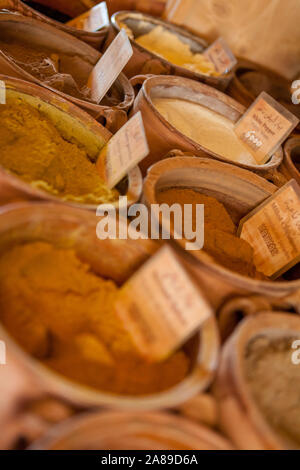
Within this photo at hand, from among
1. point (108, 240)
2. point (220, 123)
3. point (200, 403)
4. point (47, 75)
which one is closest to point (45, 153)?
point (108, 240)

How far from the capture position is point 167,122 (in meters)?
1.55

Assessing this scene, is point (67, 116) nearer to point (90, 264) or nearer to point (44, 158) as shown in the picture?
point (44, 158)

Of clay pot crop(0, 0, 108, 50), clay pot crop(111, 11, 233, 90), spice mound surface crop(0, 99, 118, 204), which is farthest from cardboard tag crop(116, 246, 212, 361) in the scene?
clay pot crop(0, 0, 108, 50)

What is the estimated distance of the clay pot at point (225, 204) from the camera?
107 cm

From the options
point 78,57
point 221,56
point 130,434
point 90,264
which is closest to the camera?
point 130,434

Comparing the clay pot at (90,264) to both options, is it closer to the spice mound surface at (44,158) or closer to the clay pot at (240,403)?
the clay pot at (240,403)

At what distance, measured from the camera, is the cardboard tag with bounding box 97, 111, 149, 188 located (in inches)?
44.7

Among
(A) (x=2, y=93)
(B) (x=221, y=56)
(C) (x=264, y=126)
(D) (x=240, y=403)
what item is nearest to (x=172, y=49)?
(B) (x=221, y=56)

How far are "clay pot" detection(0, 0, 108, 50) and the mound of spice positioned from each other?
119 centimetres

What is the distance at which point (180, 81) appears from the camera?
192 centimetres

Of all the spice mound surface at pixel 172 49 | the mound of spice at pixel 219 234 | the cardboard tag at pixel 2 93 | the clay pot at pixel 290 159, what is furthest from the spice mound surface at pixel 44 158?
the spice mound surface at pixel 172 49

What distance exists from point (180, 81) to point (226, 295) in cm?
126

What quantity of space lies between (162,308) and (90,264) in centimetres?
30

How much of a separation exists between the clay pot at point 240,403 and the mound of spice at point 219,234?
0.38 meters
